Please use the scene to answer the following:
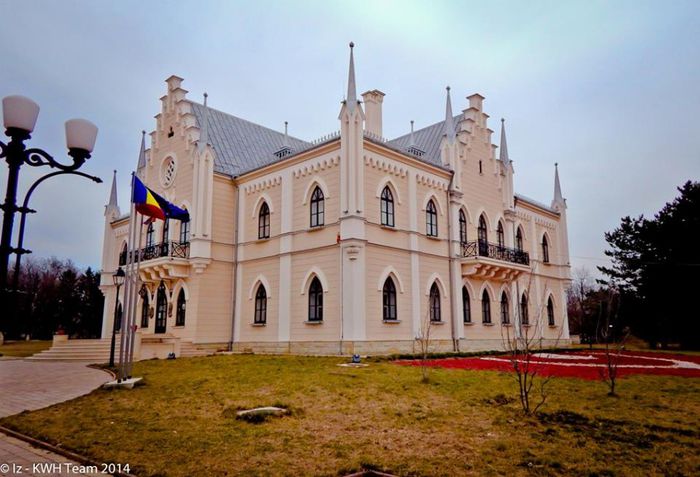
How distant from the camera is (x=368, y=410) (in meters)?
9.22

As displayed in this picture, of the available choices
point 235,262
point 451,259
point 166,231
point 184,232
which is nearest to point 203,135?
point 184,232

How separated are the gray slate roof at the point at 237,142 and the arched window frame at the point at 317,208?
4.21 meters

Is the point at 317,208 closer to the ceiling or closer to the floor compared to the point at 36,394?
closer to the ceiling

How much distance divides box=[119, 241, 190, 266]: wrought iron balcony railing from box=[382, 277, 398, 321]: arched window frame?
999cm

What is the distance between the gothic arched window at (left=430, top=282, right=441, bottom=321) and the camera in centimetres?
2308

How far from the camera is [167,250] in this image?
25.2 metres

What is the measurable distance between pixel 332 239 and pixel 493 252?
9.44 meters

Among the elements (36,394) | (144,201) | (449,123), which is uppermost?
(449,123)

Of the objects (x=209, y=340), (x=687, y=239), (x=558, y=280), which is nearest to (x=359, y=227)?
(x=209, y=340)

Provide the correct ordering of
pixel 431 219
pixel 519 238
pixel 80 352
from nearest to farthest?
pixel 80 352, pixel 431 219, pixel 519 238

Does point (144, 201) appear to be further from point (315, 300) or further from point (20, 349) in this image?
point (20, 349)

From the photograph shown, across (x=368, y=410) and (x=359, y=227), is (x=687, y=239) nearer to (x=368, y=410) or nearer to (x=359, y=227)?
(x=359, y=227)

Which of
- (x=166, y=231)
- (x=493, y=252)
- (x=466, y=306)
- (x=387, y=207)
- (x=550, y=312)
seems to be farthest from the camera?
(x=550, y=312)

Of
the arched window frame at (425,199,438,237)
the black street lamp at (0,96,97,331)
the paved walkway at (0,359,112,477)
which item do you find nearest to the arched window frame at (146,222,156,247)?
the paved walkway at (0,359,112,477)
